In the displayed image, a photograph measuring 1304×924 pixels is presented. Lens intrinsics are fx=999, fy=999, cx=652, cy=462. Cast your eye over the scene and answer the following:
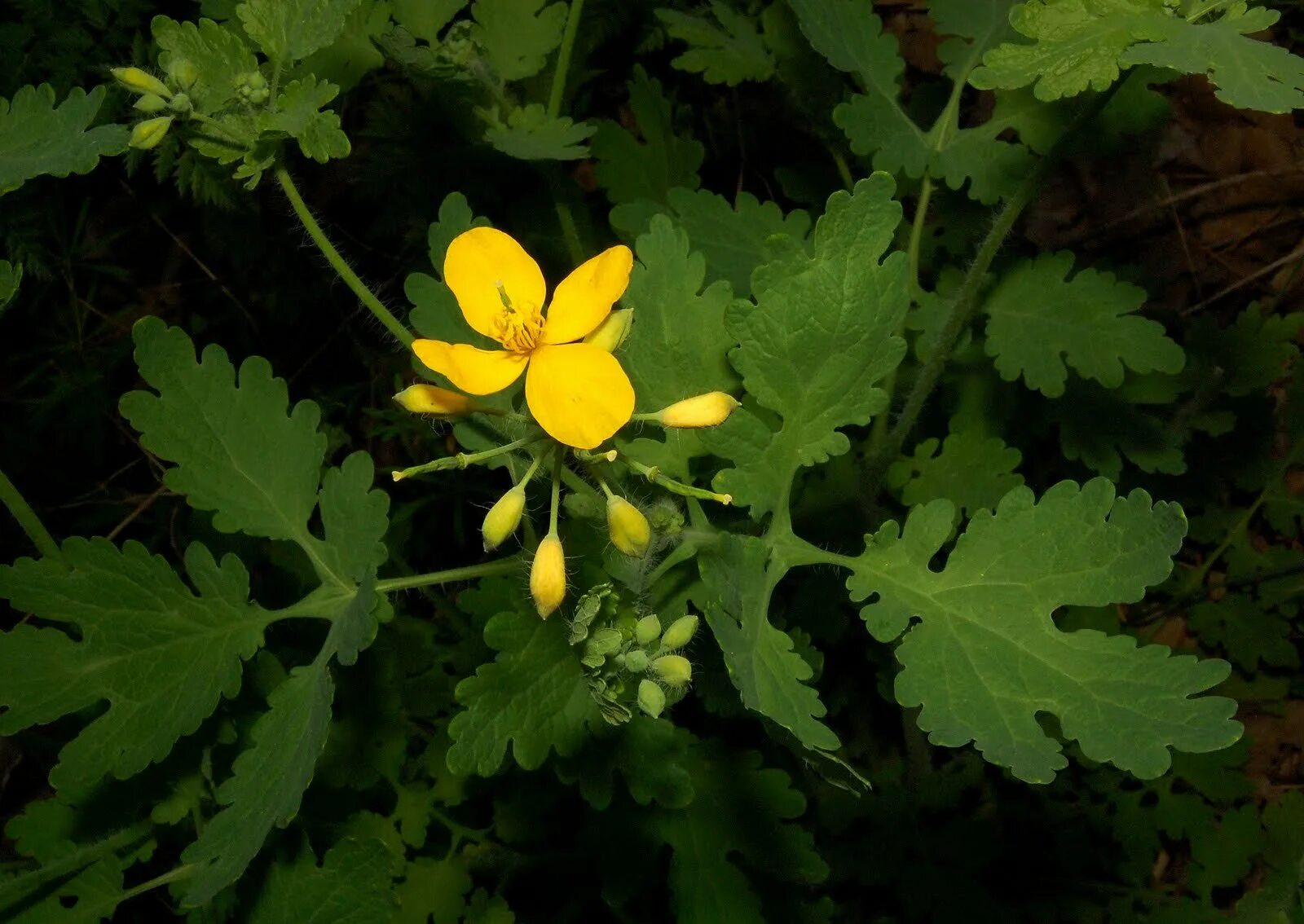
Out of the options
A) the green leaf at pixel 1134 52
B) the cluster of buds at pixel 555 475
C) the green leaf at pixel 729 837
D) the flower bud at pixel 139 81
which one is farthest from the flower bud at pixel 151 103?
the green leaf at pixel 729 837

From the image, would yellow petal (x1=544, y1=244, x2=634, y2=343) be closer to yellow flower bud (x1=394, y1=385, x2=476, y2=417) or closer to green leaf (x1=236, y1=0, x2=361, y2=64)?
yellow flower bud (x1=394, y1=385, x2=476, y2=417)

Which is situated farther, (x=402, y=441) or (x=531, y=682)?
(x=402, y=441)

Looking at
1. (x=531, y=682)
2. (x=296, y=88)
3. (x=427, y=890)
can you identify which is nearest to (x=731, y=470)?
(x=531, y=682)

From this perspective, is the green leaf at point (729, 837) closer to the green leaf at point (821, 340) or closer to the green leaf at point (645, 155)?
the green leaf at point (821, 340)

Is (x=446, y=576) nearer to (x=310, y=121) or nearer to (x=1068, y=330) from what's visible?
(x=310, y=121)

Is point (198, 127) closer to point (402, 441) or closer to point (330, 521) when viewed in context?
point (330, 521)

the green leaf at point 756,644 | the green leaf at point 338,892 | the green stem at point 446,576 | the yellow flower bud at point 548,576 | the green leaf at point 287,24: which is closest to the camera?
the green leaf at point 756,644
